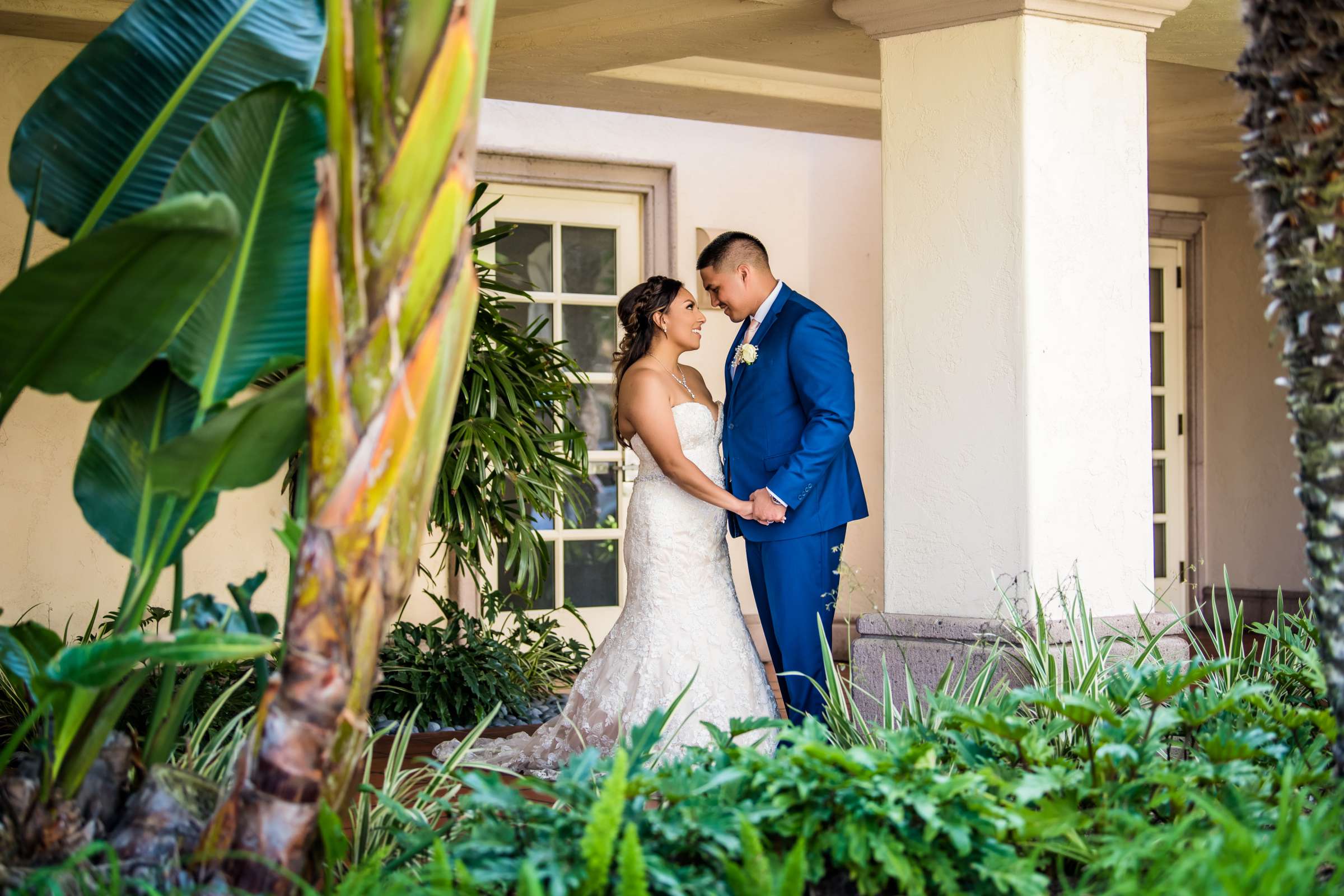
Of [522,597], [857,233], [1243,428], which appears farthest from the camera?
[1243,428]

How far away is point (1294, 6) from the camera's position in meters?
2.02

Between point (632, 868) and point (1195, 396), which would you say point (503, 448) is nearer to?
point (632, 868)

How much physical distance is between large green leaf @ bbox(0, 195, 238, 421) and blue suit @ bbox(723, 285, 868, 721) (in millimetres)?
2591

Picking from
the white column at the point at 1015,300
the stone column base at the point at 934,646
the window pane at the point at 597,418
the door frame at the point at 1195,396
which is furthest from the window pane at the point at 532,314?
the door frame at the point at 1195,396

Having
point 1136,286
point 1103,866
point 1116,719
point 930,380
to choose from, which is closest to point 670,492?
point 930,380

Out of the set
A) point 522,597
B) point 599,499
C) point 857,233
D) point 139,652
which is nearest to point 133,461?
point 139,652

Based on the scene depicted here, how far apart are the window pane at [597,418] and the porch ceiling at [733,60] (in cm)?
148

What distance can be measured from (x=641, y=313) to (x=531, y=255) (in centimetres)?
214

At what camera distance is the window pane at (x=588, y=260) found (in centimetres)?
675

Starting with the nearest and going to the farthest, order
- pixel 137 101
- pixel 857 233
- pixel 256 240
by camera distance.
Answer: pixel 256 240 < pixel 137 101 < pixel 857 233

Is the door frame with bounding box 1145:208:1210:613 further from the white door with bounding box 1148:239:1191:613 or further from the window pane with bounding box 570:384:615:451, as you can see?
the window pane with bounding box 570:384:615:451

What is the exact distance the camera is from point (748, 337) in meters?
4.67

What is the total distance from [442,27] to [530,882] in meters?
1.18

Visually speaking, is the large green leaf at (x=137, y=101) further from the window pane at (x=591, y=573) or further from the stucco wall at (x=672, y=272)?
the window pane at (x=591, y=573)
